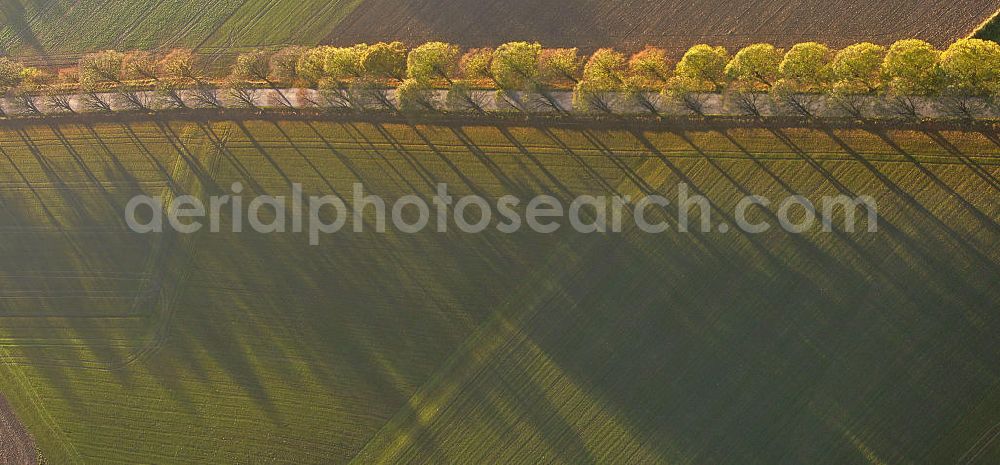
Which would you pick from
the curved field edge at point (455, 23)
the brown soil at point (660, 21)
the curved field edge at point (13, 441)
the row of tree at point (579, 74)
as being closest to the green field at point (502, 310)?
the curved field edge at point (13, 441)

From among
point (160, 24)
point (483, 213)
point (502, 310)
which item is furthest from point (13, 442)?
point (483, 213)

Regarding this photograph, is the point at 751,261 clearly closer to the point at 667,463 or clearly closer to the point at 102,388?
the point at 667,463

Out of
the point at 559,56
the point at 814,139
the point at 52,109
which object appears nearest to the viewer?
the point at 814,139

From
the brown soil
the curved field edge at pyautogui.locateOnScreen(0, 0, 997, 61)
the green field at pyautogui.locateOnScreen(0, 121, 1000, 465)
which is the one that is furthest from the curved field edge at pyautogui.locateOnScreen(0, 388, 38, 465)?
the brown soil

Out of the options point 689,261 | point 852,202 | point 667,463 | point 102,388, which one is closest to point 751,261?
point 689,261

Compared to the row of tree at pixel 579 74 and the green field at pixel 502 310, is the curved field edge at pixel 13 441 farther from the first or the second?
the row of tree at pixel 579 74

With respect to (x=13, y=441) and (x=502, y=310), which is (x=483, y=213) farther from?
(x=13, y=441)
